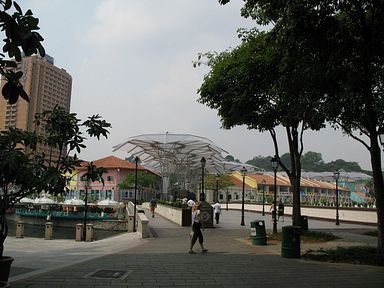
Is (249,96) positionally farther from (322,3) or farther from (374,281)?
(374,281)

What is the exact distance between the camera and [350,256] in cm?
1220

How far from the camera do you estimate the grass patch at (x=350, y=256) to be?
11602 mm

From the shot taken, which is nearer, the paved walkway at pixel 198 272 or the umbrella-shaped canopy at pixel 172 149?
the paved walkway at pixel 198 272

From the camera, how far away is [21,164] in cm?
799

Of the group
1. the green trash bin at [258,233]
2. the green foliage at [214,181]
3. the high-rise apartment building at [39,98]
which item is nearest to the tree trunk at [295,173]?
the green trash bin at [258,233]

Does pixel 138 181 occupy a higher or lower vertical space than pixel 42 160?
higher

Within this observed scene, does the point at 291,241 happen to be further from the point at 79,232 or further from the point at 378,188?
the point at 79,232

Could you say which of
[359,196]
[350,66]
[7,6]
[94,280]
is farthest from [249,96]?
[359,196]

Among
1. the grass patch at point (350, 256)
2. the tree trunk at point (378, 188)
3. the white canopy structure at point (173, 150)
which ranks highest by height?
the white canopy structure at point (173, 150)

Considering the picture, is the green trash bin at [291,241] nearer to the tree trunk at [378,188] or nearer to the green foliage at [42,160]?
the tree trunk at [378,188]

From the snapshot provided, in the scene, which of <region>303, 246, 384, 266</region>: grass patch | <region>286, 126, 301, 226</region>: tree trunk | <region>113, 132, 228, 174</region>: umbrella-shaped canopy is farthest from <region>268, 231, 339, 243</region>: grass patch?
<region>113, 132, 228, 174</region>: umbrella-shaped canopy

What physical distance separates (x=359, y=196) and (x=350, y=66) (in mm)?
90745

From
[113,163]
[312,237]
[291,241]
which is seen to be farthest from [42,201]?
[291,241]

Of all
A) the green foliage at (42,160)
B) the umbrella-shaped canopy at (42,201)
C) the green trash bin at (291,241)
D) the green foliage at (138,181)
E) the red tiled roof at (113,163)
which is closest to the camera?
the green foliage at (42,160)
